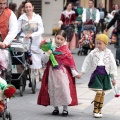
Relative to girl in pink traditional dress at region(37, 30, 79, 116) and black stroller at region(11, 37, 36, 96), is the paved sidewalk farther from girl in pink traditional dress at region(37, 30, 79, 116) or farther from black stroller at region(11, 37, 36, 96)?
black stroller at region(11, 37, 36, 96)

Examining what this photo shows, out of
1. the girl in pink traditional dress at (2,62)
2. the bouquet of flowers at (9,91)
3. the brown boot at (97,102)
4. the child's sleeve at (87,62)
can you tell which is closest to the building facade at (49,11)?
the child's sleeve at (87,62)

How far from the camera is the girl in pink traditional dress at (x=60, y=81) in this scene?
34.3 ft

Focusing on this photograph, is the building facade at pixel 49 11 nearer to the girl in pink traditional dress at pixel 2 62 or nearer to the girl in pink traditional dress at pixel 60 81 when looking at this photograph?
the girl in pink traditional dress at pixel 60 81

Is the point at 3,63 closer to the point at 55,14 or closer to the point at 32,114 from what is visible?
the point at 32,114

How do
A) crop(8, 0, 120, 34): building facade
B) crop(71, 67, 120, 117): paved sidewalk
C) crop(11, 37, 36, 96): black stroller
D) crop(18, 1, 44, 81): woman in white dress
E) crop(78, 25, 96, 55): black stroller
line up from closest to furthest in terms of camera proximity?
crop(71, 67, 120, 117): paved sidewalk → crop(11, 37, 36, 96): black stroller → crop(18, 1, 44, 81): woman in white dress → crop(78, 25, 96, 55): black stroller → crop(8, 0, 120, 34): building facade

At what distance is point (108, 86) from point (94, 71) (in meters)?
0.35

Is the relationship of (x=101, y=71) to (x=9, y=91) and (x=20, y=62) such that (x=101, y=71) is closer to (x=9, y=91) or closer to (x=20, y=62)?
(x=9, y=91)

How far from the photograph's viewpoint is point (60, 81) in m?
10.5

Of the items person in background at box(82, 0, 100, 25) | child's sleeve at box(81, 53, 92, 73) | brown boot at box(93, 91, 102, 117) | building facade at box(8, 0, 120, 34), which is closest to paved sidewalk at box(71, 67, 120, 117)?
brown boot at box(93, 91, 102, 117)

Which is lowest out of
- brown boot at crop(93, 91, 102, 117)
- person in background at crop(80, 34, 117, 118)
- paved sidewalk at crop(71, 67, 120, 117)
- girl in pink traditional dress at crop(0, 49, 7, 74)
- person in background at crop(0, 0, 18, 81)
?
paved sidewalk at crop(71, 67, 120, 117)

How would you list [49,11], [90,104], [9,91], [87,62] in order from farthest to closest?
[49,11], [90,104], [87,62], [9,91]

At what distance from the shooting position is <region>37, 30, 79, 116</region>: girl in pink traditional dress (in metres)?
10.5

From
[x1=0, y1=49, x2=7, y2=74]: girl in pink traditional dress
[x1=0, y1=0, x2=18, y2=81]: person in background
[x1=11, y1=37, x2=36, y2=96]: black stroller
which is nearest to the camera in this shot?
[x1=0, y1=49, x2=7, y2=74]: girl in pink traditional dress

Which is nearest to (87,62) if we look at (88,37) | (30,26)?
(30,26)
